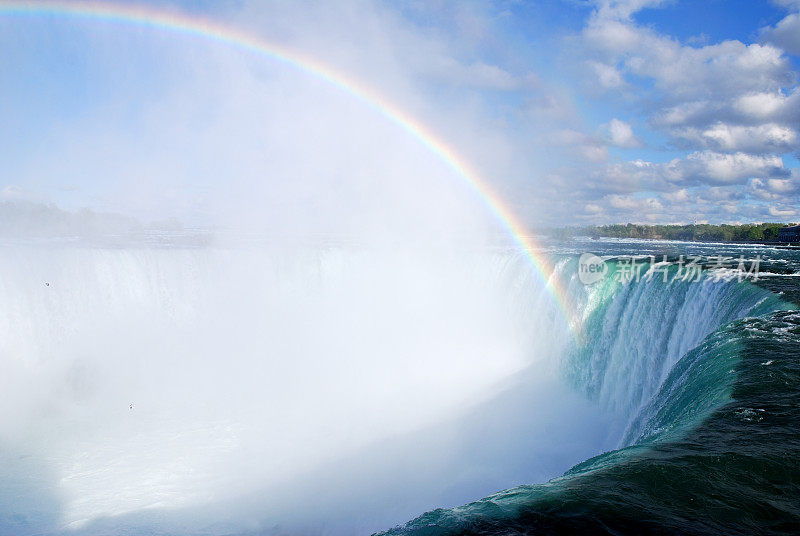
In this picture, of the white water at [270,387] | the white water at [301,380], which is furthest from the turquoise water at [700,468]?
the white water at [270,387]

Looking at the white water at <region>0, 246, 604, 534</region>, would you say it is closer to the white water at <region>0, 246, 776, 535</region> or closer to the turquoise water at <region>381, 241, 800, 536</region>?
the white water at <region>0, 246, 776, 535</region>

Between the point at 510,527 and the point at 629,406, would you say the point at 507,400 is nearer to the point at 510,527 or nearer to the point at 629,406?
Result: the point at 629,406

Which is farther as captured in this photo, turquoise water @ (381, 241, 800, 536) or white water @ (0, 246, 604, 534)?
white water @ (0, 246, 604, 534)

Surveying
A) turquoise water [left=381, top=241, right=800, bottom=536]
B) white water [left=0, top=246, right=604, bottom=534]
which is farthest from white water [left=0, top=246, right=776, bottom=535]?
turquoise water [left=381, top=241, right=800, bottom=536]

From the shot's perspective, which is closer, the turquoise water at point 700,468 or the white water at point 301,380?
the turquoise water at point 700,468

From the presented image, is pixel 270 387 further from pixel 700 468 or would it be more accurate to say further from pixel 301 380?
pixel 700 468

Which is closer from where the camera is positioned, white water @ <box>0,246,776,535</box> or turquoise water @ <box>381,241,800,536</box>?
turquoise water @ <box>381,241,800,536</box>

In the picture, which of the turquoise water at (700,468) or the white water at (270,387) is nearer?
the turquoise water at (700,468)

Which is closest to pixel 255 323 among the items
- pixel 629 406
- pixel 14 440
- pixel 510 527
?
pixel 14 440

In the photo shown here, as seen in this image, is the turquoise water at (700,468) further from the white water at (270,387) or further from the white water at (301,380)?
the white water at (270,387)

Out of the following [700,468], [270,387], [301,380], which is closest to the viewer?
[700,468]

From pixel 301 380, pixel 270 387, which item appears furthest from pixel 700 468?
pixel 301 380

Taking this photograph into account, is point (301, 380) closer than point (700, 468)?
No
